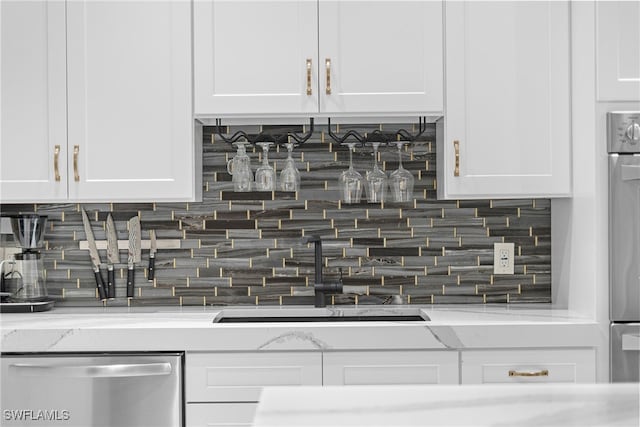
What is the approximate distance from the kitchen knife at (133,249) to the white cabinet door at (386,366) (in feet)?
3.50

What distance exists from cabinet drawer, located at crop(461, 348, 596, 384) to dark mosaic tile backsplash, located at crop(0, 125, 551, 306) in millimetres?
655

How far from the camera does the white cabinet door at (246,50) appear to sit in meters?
2.85

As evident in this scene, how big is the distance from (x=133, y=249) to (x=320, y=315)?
0.88 meters

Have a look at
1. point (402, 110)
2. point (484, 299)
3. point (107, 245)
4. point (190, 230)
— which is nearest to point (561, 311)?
point (484, 299)

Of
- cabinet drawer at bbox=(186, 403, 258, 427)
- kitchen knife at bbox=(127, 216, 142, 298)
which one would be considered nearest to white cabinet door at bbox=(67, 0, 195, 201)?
kitchen knife at bbox=(127, 216, 142, 298)

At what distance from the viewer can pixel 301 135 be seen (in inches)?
127

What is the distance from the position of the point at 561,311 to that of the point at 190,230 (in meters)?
1.61

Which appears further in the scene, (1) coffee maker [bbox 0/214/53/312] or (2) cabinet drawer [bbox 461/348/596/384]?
(1) coffee maker [bbox 0/214/53/312]

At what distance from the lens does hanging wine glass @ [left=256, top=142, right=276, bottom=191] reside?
3.03 metres

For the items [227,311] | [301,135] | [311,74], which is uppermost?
[311,74]

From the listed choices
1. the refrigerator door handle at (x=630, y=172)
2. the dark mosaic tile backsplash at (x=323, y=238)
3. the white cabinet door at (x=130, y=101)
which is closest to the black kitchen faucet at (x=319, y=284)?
the dark mosaic tile backsplash at (x=323, y=238)

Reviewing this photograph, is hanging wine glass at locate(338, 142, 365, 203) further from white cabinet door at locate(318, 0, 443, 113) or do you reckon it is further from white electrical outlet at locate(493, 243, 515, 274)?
white electrical outlet at locate(493, 243, 515, 274)

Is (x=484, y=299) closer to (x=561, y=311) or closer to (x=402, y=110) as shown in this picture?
(x=561, y=311)

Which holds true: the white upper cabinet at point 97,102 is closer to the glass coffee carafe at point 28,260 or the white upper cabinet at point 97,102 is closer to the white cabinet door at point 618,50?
the glass coffee carafe at point 28,260
